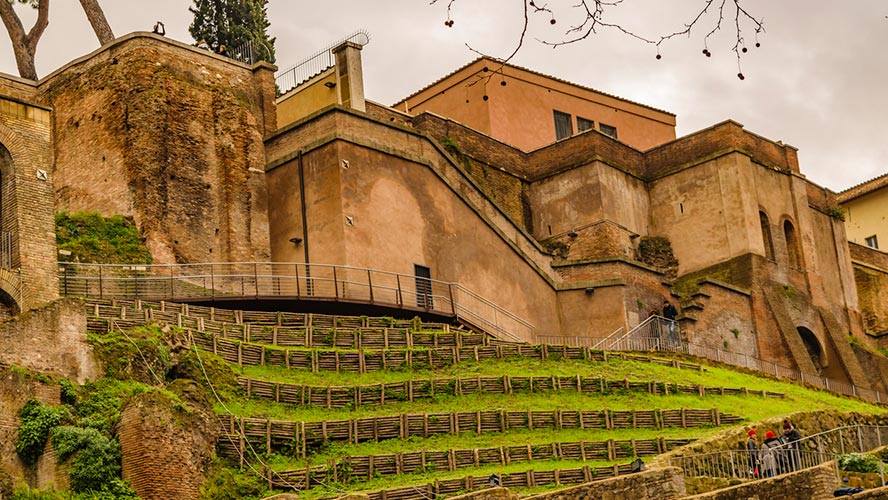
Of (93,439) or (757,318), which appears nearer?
(93,439)

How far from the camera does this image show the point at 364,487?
97.0ft

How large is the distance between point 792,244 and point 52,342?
29.8m

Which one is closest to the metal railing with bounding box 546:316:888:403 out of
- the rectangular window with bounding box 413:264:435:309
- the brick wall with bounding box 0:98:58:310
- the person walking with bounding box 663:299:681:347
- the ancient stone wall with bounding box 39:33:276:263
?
the person walking with bounding box 663:299:681:347

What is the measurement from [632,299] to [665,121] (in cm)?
1607

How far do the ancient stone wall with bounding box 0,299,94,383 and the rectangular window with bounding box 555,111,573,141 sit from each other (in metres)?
28.1

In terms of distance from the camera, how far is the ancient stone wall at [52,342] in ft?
99.3

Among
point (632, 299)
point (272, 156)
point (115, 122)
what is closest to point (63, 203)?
point (115, 122)

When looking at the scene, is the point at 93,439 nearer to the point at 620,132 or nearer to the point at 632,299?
the point at 632,299

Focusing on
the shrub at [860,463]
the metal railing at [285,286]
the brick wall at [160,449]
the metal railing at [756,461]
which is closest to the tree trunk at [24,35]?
the metal railing at [285,286]

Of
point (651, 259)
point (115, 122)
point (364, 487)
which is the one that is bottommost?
point (364, 487)

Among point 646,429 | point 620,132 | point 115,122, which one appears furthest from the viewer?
point 620,132

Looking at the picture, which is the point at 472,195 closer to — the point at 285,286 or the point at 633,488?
the point at 285,286

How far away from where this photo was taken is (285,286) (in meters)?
41.2

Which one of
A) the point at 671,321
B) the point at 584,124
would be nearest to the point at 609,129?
Result: the point at 584,124
